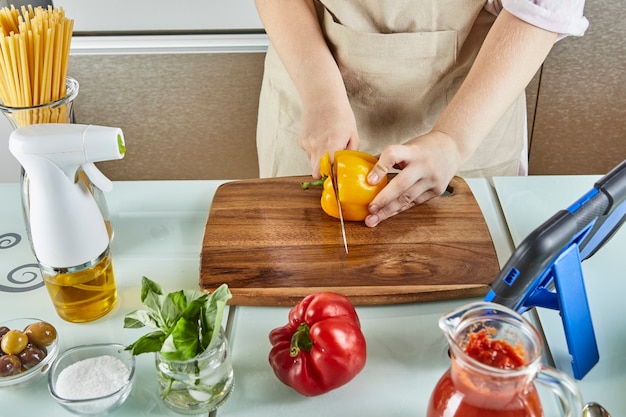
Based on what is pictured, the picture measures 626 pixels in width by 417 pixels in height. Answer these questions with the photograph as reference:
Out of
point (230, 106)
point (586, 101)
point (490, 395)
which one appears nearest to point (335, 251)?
point (490, 395)

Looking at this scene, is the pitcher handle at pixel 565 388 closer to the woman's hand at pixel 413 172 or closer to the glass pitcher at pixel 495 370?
the glass pitcher at pixel 495 370

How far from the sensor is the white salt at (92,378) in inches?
31.9

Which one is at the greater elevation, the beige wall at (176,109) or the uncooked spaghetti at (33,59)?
the uncooked spaghetti at (33,59)

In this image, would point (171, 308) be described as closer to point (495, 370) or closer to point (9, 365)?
point (9, 365)

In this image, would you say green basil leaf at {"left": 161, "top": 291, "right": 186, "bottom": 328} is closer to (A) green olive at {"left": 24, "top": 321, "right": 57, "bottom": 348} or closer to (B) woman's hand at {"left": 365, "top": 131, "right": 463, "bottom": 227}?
(A) green olive at {"left": 24, "top": 321, "right": 57, "bottom": 348}

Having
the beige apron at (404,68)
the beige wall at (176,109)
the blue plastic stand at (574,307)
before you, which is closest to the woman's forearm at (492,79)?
the beige apron at (404,68)

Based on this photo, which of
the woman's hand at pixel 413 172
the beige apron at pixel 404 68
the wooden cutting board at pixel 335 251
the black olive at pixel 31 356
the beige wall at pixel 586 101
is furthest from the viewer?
the beige wall at pixel 586 101

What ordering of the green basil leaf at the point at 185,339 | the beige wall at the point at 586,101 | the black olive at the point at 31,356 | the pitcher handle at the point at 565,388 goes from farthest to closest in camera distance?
the beige wall at the point at 586,101, the black olive at the point at 31,356, the green basil leaf at the point at 185,339, the pitcher handle at the point at 565,388

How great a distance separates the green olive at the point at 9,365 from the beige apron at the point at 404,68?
2.60 ft

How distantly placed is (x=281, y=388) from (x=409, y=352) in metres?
0.18

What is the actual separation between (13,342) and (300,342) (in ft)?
1.19

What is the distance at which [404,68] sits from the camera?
4.47ft

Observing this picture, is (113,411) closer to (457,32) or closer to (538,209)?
(538,209)

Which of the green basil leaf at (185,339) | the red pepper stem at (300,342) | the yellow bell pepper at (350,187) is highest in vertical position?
the green basil leaf at (185,339)
